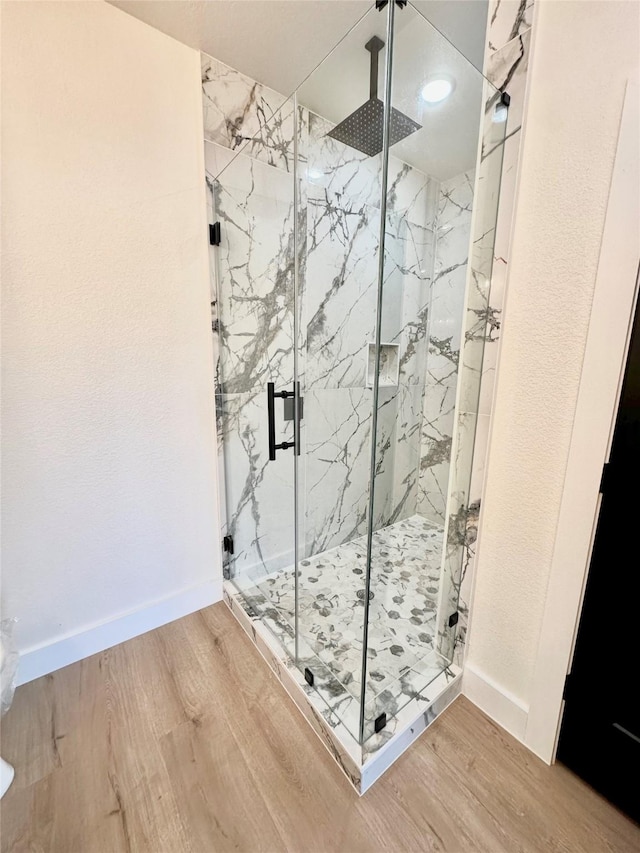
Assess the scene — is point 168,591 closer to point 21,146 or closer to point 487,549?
point 487,549

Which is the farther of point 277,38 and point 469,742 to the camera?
point 277,38

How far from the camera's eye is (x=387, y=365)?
1817mm

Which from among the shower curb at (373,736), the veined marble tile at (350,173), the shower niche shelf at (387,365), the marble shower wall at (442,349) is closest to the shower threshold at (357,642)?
the shower curb at (373,736)

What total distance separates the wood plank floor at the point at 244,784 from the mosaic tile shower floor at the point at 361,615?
160 millimetres

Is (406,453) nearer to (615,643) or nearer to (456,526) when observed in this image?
(456,526)

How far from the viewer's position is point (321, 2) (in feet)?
4.12

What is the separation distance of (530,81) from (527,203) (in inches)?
12.9

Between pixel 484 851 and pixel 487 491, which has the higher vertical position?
pixel 487 491

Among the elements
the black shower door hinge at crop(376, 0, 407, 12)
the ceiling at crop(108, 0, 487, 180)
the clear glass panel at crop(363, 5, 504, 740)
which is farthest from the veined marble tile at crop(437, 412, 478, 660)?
the black shower door hinge at crop(376, 0, 407, 12)

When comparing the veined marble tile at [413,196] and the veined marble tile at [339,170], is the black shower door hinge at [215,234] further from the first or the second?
the veined marble tile at [413,196]

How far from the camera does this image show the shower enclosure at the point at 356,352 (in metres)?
1.24

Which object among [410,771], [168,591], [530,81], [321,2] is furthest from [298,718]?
[321,2]

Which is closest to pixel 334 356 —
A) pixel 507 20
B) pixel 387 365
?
pixel 387 365

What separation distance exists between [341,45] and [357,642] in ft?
7.95
